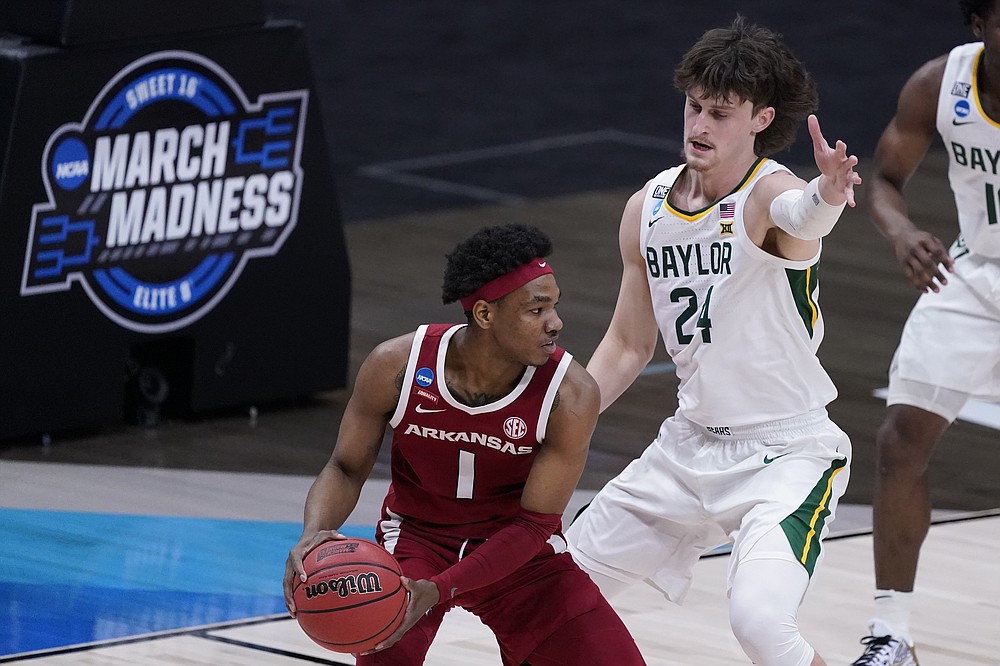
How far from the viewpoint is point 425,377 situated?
4590 millimetres

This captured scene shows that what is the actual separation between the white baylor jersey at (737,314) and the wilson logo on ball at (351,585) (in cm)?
104

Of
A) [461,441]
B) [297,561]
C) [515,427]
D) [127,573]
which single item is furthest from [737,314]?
[127,573]

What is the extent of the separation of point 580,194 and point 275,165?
15.7ft

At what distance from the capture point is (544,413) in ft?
15.0

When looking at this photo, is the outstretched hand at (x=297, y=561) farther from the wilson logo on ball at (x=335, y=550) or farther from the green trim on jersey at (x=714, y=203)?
the green trim on jersey at (x=714, y=203)

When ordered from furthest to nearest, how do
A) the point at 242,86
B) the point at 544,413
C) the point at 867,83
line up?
the point at 867,83 < the point at 242,86 < the point at 544,413

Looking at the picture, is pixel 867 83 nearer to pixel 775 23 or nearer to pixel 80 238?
pixel 775 23

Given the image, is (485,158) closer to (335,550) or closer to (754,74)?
(754,74)

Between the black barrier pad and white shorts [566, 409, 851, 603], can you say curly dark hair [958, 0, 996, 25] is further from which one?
→ the black barrier pad

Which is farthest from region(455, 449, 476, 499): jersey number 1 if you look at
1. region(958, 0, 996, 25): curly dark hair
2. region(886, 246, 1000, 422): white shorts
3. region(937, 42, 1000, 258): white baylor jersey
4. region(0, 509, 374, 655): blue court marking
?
region(958, 0, 996, 25): curly dark hair

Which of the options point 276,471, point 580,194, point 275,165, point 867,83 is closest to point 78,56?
point 275,165

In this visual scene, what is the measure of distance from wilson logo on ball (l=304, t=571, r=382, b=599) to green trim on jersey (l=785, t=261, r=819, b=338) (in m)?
1.28

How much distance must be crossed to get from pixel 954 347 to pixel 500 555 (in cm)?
182

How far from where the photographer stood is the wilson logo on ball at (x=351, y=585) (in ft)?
14.1
